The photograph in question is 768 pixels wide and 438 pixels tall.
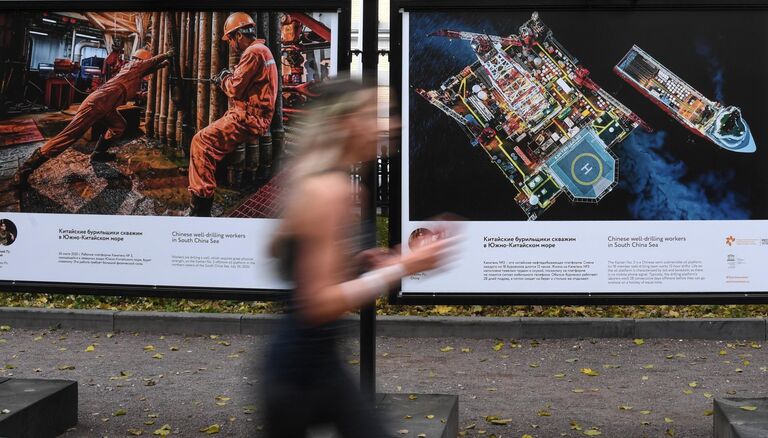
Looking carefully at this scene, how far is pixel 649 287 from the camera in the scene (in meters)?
5.30

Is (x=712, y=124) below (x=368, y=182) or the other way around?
the other way around

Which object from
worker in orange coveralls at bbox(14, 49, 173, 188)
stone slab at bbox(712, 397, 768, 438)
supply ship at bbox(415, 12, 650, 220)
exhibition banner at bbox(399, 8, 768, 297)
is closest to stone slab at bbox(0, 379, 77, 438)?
worker in orange coveralls at bbox(14, 49, 173, 188)

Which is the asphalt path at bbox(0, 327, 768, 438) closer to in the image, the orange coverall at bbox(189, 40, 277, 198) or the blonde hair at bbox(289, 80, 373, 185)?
the orange coverall at bbox(189, 40, 277, 198)

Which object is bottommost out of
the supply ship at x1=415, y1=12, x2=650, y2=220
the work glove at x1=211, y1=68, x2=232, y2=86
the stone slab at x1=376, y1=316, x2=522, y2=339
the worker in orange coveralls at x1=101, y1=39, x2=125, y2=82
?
the stone slab at x1=376, y1=316, x2=522, y2=339

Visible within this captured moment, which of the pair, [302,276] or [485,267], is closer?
[302,276]

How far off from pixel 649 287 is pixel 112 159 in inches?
137

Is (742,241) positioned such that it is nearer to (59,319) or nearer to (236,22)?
(236,22)

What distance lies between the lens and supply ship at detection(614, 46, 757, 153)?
17.2ft

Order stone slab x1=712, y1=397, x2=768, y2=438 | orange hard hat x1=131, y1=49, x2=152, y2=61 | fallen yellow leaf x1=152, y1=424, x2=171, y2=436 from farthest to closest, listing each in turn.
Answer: fallen yellow leaf x1=152, y1=424, x2=171, y2=436, orange hard hat x1=131, y1=49, x2=152, y2=61, stone slab x1=712, y1=397, x2=768, y2=438

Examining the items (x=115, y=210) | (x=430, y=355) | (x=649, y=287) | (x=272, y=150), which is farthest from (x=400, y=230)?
(x=430, y=355)

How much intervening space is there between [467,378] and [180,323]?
3177mm

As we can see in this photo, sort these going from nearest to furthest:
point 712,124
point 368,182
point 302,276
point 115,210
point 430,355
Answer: point 302,276
point 368,182
point 712,124
point 115,210
point 430,355

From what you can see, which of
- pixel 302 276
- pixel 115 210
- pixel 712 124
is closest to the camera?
pixel 302 276

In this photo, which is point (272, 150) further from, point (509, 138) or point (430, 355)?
point (430, 355)
